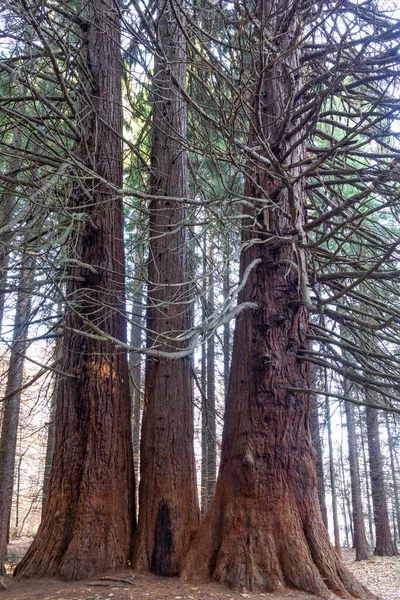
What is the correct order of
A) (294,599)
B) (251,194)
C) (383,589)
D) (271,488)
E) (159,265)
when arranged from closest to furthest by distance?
(294,599)
(271,488)
(251,194)
(159,265)
(383,589)

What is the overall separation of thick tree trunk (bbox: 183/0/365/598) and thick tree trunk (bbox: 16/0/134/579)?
33.2 inches

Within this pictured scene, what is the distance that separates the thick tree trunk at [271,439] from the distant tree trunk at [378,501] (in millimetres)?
8005

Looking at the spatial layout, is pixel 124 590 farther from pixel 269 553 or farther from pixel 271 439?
pixel 271 439

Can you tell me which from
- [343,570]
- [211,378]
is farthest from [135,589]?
[211,378]

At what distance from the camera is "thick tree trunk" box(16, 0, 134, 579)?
12.8 ft

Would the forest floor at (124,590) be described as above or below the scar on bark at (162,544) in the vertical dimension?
below

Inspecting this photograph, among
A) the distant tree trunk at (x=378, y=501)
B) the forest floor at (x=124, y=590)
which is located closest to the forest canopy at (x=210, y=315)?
the forest floor at (x=124, y=590)

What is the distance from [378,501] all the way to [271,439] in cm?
A: 1001

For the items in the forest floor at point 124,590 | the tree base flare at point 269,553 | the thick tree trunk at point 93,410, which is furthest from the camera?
the thick tree trunk at point 93,410

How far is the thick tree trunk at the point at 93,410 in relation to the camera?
392 centimetres

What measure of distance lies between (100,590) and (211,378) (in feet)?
27.6

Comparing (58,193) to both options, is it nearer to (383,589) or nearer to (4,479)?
(4,479)

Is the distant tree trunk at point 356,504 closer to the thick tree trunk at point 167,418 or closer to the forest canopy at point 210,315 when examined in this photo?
the thick tree trunk at point 167,418

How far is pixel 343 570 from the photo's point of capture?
360cm
